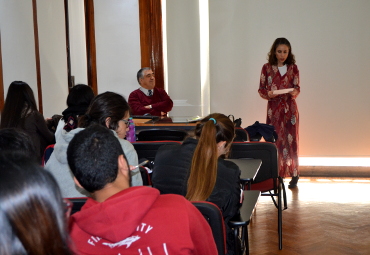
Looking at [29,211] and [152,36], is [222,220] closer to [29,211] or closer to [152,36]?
[29,211]

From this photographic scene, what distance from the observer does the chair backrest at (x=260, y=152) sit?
347 centimetres

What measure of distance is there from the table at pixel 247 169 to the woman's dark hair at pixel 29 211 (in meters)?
2.07

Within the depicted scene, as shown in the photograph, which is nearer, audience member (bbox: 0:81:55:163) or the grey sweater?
the grey sweater

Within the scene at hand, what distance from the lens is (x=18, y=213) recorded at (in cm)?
74

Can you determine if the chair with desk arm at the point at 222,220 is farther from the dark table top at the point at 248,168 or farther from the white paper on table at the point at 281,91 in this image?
the white paper on table at the point at 281,91

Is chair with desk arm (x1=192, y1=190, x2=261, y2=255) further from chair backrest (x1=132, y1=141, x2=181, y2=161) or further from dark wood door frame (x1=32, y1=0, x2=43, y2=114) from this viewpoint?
dark wood door frame (x1=32, y1=0, x2=43, y2=114)

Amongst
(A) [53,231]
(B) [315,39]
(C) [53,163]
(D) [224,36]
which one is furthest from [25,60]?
(A) [53,231]

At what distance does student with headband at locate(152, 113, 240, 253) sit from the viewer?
2.27m

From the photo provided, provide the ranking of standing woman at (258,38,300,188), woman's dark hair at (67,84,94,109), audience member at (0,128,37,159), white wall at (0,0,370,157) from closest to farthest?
audience member at (0,128,37,159) < woman's dark hair at (67,84,94,109) < standing woman at (258,38,300,188) < white wall at (0,0,370,157)

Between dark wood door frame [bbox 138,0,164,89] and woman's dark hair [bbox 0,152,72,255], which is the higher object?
dark wood door frame [bbox 138,0,164,89]

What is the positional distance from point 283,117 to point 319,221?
5.25 feet

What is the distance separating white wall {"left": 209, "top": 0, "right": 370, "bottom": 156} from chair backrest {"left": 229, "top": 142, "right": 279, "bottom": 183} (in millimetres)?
3276

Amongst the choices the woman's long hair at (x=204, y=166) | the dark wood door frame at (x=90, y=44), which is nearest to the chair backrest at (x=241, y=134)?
the woman's long hair at (x=204, y=166)

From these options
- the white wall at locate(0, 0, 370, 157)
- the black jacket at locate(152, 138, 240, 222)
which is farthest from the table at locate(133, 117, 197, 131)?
the white wall at locate(0, 0, 370, 157)
